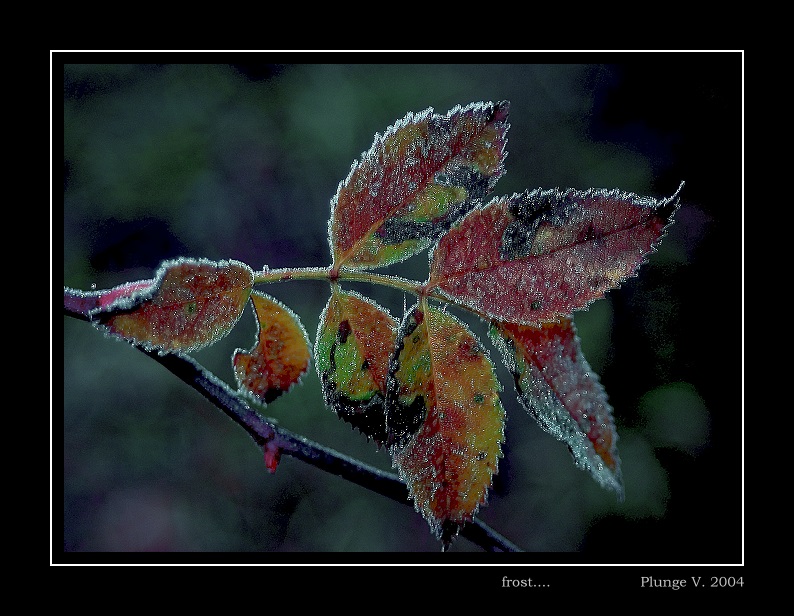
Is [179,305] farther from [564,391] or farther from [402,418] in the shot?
[564,391]

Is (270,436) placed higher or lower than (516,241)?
lower

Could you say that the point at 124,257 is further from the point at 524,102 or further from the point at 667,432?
the point at 667,432

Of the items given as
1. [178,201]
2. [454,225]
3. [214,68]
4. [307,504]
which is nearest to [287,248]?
[178,201]

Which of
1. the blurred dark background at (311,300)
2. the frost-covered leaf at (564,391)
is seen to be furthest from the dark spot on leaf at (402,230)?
the blurred dark background at (311,300)

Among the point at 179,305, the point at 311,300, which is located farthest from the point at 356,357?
the point at 311,300

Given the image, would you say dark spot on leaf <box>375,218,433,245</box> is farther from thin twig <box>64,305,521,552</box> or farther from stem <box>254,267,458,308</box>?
thin twig <box>64,305,521,552</box>

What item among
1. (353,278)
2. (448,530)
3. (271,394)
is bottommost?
(448,530)

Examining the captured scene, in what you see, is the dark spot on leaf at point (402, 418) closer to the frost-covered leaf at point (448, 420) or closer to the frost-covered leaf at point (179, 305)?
the frost-covered leaf at point (448, 420)
